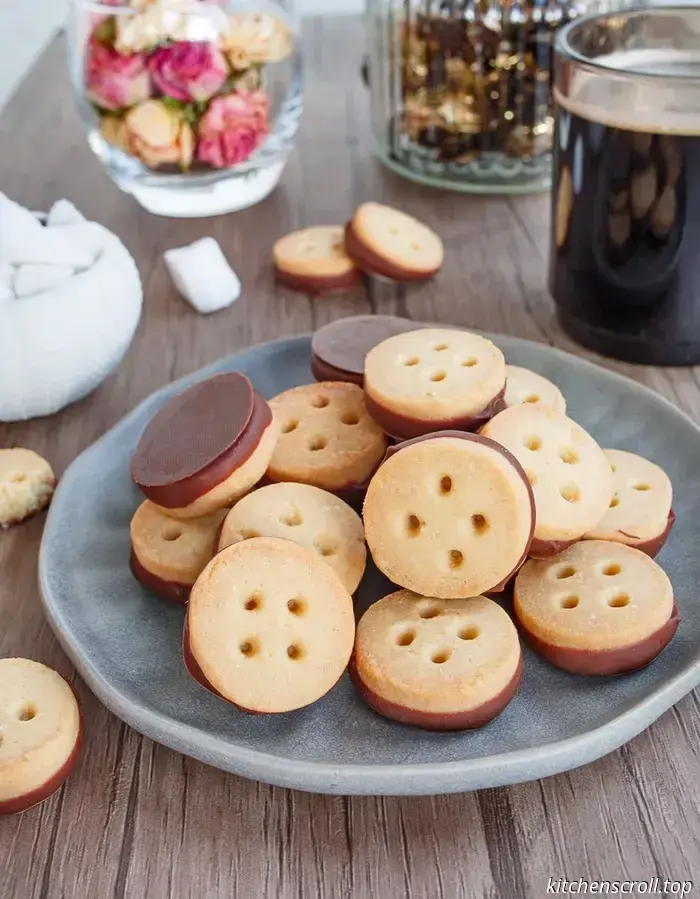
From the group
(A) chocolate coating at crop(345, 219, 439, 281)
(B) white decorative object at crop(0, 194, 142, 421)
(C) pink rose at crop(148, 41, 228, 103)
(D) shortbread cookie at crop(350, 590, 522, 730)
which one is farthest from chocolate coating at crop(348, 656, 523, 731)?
(C) pink rose at crop(148, 41, 228, 103)

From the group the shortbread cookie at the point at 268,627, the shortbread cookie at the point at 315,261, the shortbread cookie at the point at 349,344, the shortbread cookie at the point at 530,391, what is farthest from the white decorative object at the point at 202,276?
the shortbread cookie at the point at 268,627

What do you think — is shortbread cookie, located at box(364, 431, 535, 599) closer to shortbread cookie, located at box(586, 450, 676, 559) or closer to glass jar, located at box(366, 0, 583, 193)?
shortbread cookie, located at box(586, 450, 676, 559)

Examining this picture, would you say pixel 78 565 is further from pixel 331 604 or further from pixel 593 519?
pixel 593 519

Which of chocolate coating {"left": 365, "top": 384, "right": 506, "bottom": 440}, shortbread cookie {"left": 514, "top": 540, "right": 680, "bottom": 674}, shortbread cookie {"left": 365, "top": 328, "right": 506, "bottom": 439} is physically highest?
shortbread cookie {"left": 365, "top": 328, "right": 506, "bottom": 439}

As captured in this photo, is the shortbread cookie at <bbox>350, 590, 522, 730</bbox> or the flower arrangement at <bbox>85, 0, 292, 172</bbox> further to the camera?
the flower arrangement at <bbox>85, 0, 292, 172</bbox>

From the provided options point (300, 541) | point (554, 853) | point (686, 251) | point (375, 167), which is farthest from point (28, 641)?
point (375, 167)
